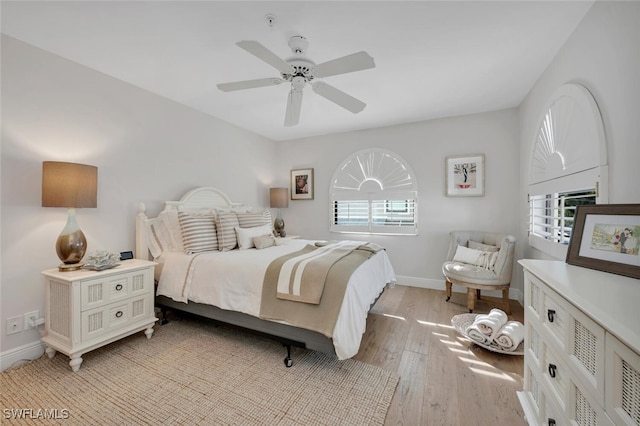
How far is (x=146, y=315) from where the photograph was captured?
7.92 ft

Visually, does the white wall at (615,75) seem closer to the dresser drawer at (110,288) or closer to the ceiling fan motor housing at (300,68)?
the ceiling fan motor housing at (300,68)

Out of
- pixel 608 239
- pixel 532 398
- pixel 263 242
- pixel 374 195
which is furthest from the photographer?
pixel 374 195

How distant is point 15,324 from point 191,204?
1.78m

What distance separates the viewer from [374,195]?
430 cm

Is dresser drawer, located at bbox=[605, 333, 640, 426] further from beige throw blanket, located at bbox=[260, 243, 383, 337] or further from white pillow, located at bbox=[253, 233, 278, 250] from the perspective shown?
white pillow, located at bbox=[253, 233, 278, 250]

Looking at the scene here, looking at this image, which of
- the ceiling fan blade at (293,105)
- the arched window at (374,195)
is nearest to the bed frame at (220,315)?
the ceiling fan blade at (293,105)

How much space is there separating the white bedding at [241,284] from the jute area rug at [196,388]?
11.7 inches

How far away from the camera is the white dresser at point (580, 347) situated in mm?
699

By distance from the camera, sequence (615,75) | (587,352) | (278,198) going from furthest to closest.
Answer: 1. (278,198)
2. (615,75)
3. (587,352)

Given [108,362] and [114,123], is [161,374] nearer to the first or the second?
[108,362]

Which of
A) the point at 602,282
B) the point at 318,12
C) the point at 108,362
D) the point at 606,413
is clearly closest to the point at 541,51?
the point at 318,12

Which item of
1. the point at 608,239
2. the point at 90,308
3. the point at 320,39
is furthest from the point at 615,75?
the point at 90,308

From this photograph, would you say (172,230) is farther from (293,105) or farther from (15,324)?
(293,105)

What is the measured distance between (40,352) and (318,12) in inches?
136
